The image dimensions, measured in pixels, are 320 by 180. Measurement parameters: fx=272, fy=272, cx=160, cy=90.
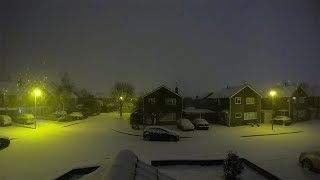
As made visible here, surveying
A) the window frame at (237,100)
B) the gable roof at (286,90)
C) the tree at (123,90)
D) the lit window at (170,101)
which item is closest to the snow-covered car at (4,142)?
the lit window at (170,101)

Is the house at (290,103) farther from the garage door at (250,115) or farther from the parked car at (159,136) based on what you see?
the parked car at (159,136)

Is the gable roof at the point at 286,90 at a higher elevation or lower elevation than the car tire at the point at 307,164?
higher

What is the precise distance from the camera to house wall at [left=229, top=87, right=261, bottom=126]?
43.5 meters

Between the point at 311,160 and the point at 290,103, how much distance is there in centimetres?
3432

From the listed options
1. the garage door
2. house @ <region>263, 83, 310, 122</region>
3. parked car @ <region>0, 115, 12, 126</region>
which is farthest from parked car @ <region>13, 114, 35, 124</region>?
house @ <region>263, 83, 310, 122</region>

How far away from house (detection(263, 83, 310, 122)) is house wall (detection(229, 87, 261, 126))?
Answer: 3.98m

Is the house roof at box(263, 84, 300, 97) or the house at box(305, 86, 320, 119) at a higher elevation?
the house roof at box(263, 84, 300, 97)

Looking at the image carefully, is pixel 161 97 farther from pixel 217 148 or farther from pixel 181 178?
pixel 181 178

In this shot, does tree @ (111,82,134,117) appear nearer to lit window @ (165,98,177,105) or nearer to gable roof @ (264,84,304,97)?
lit window @ (165,98,177,105)

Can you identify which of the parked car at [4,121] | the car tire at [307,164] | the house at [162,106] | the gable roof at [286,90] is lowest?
the car tire at [307,164]

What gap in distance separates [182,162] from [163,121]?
25.3 m

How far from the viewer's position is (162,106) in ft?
143

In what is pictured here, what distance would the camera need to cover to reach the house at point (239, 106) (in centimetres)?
4360

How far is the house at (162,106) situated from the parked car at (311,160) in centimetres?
2686
